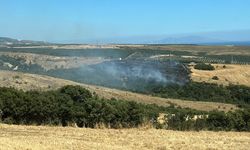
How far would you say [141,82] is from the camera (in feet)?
299

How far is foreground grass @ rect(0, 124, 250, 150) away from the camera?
18.7m

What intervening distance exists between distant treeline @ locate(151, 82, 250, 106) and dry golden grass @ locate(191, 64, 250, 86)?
14.7 feet

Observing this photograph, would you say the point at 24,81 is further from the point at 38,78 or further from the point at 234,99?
the point at 234,99

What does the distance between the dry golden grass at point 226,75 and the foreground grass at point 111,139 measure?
69183mm

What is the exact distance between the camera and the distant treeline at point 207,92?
80.4 meters

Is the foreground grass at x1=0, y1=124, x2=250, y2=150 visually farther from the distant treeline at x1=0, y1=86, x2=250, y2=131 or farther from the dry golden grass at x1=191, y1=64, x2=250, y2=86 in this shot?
the dry golden grass at x1=191, y1=64, x2=250, y2=86

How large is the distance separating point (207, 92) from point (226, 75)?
16353 millimetres

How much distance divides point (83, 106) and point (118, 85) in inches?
2371

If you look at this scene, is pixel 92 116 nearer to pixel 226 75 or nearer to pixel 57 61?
pixel 226 75

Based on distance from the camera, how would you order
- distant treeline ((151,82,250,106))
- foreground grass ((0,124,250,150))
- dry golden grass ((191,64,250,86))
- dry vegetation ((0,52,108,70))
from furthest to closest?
dry vegetation ((0,52,108,70)), dry golden grass ((191,64,250,86)), distant treeline ((151,82,250,106)), foreground grass ((0,124,250,150))

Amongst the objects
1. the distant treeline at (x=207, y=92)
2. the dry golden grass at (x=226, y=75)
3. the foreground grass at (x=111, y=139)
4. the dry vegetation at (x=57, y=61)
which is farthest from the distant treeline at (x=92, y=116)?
the dry vegetation at (x=57, y=61)

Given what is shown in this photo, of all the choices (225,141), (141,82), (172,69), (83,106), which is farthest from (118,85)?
(225,141)

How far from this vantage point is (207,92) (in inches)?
3305

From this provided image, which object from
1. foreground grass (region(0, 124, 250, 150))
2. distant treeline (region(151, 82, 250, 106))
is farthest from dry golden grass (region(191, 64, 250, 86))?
foreground grass (region(0, 124, 250, 150))
